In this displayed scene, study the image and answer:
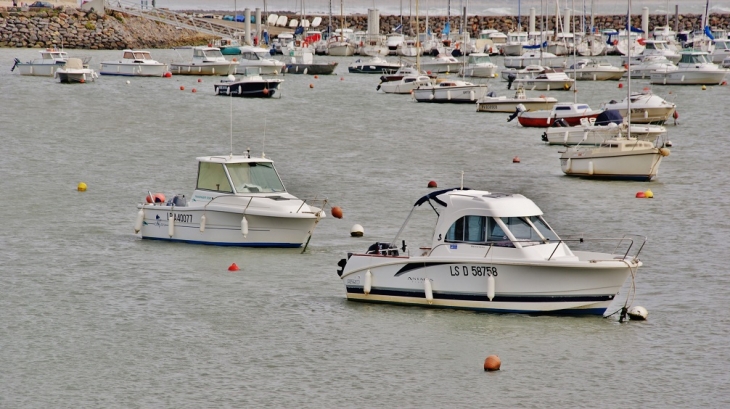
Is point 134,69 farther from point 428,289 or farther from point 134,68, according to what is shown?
point 428,289

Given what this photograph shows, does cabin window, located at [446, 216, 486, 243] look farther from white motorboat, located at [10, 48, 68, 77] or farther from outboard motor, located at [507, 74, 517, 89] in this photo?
white motorboat, located at [10, 48, 68, 77]

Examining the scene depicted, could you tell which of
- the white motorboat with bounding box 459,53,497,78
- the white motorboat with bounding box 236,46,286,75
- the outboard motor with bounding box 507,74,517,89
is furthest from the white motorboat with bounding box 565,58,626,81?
the white motorboat with bounding box 236,46,286,75

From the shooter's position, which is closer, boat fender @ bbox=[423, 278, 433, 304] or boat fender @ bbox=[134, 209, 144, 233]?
boat fender @ bbox=[423, 278, 433, 304]

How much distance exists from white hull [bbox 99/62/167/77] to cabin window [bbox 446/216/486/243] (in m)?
75.6

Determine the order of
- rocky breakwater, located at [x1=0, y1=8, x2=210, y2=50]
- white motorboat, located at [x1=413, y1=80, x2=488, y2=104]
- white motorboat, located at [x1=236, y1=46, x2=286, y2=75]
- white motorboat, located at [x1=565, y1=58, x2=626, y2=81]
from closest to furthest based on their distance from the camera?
1. white motorboat, located at [x1=413, y1=80, x2=488, y2=104]
2. white motorboat, located at [x1=565, y1=58, x2=626, y2=81]
3. white motorboat, located at [x1=236, y1=46, x2=286, y2=75]
4. rocky breakwater, located at [x1=0, y1=8, x2=210, y2=50]

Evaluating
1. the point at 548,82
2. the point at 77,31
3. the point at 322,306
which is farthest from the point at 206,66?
the point at 322,306

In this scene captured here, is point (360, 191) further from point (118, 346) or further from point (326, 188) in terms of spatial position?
point (118, 346)

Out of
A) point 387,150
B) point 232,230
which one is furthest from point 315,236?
point 387,150

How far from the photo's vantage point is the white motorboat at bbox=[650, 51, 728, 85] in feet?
297

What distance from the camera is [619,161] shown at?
45.1 metres

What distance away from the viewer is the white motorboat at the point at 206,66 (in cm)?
10069

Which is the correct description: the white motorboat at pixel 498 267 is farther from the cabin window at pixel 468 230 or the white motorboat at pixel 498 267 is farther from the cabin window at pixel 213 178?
the cabin window at pixel 213 178

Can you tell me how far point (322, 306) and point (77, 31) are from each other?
12027cm

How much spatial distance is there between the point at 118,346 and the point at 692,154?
3783 cm
